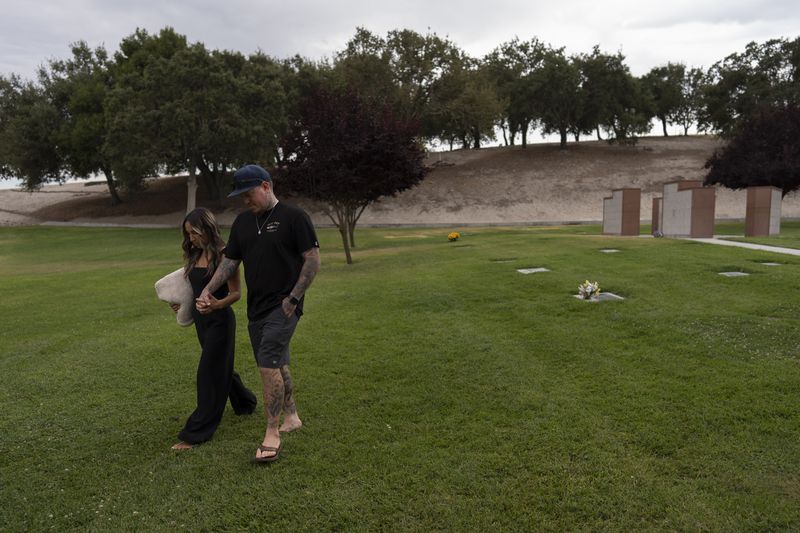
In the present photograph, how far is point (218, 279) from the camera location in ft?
14.4

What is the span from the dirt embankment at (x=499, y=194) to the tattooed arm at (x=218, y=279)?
35.9m

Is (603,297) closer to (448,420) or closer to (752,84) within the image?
(448,420)

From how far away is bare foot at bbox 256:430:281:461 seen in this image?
13.3 ft

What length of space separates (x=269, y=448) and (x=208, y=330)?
1.15 meters

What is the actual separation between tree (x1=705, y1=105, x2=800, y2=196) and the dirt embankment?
9.33m

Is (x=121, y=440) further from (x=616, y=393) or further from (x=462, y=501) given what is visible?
(x=616, y=393)

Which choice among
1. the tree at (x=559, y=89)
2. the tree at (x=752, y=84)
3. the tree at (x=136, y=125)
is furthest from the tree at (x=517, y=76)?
the tree at (x=136, y=125)

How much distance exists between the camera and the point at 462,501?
3.46 m

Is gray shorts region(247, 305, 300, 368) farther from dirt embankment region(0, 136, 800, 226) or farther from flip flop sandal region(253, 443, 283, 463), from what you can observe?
dirt embankment region(0, 136, 800, 226)

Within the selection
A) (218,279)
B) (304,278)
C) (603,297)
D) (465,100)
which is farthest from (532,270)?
(465,100)

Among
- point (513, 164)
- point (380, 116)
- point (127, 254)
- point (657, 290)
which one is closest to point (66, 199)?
point (127, 254)

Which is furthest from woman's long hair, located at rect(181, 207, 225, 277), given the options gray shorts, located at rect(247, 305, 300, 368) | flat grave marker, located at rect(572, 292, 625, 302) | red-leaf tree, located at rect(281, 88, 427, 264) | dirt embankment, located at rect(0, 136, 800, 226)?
dirt embankment, located at rect(0, 136, 800, 226)

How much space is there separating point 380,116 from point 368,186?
2710 mm

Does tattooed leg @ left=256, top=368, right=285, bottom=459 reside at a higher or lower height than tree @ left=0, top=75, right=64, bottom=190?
lower
